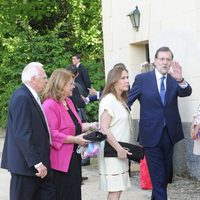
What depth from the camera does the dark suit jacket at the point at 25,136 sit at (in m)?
4.44

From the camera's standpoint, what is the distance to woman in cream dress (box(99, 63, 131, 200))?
5.11 meters

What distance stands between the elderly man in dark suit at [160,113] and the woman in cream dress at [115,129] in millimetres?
576

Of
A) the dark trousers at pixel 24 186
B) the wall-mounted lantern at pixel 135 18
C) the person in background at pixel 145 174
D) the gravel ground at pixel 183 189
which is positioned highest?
the wall-mounted lantern at pixel 135 18

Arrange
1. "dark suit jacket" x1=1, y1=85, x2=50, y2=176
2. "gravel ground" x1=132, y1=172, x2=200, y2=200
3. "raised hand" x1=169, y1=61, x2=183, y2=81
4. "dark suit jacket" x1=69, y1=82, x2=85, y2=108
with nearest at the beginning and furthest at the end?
1. "dark suit jacket" x1=1, y1=85, x2=50, y2=176
2. "raised hand" x1=169, y1=61, x2=183, y2=81
3. "gravel ground" x1=132, y1=172, x2=200, y2=200
4. "dark suit jacket" x1=69, y1=82, x2=85, y2=108

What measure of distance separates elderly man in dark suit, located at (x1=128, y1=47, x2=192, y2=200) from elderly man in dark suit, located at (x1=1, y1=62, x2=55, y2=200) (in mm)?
1452

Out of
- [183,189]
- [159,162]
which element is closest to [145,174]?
[183,189]

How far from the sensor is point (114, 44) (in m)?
10.5

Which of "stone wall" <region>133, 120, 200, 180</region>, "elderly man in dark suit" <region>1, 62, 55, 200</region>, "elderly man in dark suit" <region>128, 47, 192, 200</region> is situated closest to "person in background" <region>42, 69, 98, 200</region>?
"elderly man in dark suit" <region>1, 62, 55, 200</region>

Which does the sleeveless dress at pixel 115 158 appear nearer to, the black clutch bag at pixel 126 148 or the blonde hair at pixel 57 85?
the black clutch bag at pixel 126 148

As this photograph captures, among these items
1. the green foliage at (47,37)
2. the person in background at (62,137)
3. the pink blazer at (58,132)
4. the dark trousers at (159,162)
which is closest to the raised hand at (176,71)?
the dark trousers at (159,162)

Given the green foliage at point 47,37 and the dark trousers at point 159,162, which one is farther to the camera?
the green foliage at point 47,37

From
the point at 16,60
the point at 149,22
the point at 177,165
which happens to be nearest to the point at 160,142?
the point at 177,165

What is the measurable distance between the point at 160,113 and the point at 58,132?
150cm

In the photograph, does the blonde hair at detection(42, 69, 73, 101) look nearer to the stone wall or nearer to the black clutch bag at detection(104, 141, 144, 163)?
the black clutch bag at detection(104, 141, 144, 163)
